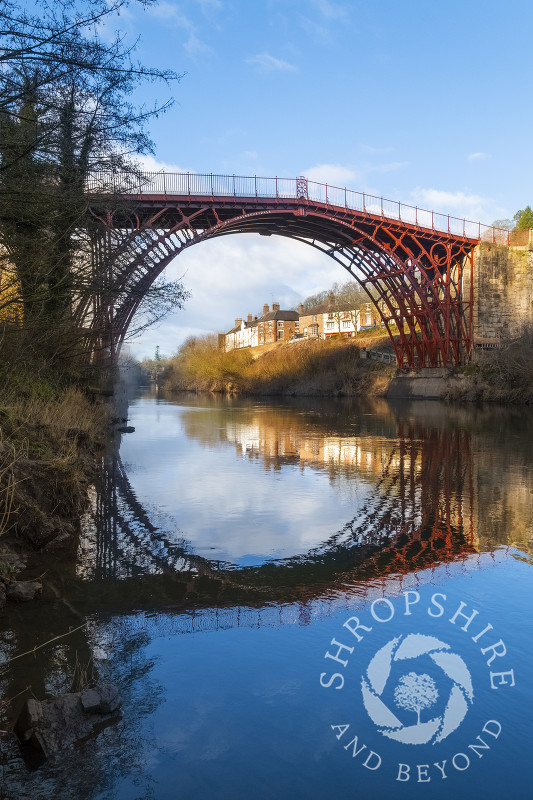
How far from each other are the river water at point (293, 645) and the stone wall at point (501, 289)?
3560 centimetres

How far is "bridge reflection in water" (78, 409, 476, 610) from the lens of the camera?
22.0ft

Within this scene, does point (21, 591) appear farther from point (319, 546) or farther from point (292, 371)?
point (292, 371)

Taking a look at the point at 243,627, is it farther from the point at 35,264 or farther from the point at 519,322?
the point at 519,322

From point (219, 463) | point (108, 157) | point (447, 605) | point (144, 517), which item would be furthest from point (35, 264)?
point (447, 605)

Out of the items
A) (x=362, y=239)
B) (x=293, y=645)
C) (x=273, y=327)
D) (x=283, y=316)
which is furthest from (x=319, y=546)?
(x=283, y=316)

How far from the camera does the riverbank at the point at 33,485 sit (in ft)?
22.1

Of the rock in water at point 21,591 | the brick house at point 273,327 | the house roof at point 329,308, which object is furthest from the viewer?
the brick house at point 273,327

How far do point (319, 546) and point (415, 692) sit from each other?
3.61m

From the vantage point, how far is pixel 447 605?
6.23 metres

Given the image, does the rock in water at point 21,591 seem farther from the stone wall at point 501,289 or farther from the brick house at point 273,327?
the brick house at point 273,327

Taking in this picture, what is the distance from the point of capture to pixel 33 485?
7.97m

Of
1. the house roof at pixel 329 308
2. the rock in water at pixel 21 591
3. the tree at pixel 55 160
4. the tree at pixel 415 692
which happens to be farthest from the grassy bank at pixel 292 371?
the tree at pixel 415 692

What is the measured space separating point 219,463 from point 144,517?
19.7 ft

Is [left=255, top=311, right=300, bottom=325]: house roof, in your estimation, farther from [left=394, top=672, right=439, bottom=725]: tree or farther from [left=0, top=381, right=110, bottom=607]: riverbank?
[left=394, top=672, right=439, bottom=725]: tree
